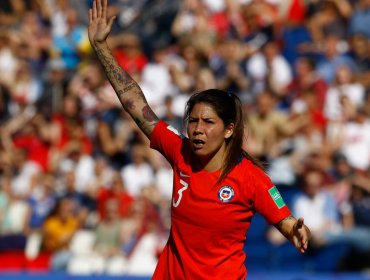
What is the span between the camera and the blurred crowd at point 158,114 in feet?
38.1

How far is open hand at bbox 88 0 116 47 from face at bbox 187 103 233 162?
36.5 inches

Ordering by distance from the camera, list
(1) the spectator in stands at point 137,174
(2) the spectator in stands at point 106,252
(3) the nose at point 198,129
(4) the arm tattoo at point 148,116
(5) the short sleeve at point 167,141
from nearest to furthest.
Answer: (3) the nose at point 198,129 → (5) the short sleeve at point 167,141 → (4) the arm tattoo at point 148,116 → (2) the spectator in stands at point 106,252 → (1) the spectator in stands at point 137,174

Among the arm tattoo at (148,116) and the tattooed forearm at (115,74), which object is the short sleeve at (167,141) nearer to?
the arm tattoo at (148,116)

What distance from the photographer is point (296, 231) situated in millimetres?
5465

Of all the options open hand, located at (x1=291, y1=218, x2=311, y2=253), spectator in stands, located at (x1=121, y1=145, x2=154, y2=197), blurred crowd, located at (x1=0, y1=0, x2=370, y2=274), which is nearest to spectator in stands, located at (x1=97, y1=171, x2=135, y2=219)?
blurred crowd, located at (x1=0, y1=0, x2=370, y2=274)

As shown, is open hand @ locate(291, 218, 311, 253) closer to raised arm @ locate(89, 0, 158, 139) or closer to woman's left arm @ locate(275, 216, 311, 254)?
woman's left arm @ locate(275, 216, 311, 254)

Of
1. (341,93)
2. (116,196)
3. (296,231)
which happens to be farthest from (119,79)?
(341,93)

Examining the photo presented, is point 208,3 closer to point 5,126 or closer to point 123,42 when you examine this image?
point 123,42

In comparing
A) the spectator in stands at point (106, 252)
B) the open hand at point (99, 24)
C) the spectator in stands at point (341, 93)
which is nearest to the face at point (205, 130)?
the open hand at point (99, 24)

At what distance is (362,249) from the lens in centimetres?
1091

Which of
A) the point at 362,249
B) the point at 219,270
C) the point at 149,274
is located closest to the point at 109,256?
the point at 149,274

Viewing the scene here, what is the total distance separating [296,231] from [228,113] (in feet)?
2.75

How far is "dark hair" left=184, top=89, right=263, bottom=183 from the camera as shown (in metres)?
5.64

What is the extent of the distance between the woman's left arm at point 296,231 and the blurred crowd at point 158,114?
A: 17.4 feet
